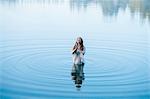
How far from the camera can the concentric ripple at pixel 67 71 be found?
16078 mm

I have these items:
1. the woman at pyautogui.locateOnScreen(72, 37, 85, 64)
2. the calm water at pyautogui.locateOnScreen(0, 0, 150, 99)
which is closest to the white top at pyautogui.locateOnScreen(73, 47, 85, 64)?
the woman at pyautogui.locateOnScreen(72, 37, 85, 64)

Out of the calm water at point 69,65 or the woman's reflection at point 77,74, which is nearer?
the calm water at point 69,65

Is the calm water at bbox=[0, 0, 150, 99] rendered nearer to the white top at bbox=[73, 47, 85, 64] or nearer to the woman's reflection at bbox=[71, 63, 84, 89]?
the woman's reflection at bbox=[71, 63, 84, 89]

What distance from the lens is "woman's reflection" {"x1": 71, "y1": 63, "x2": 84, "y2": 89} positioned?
57.6 feet

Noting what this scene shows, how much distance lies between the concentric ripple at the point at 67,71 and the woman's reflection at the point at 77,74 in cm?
18

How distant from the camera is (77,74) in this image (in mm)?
18609

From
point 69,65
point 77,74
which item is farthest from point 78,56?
point 77,74

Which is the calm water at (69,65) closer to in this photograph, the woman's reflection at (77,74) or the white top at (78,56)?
the woman's reflection at (77,74)

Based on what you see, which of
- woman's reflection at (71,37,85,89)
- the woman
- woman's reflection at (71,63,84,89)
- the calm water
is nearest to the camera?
the calm water

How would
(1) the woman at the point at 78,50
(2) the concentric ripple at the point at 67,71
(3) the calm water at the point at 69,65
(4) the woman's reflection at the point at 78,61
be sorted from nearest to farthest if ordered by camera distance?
(2) the concentric ripple at the point at 67,71 → (3) the calm water at the point at 69,65 → (4) the woman's reflection at the point at 78,61 → (1) the woman at the point at 78,50

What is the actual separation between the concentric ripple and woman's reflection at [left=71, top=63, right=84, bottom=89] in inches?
6.9

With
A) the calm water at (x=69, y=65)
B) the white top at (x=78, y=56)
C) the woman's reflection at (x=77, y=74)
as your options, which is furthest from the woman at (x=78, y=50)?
the calm water at (x=69, y=65)

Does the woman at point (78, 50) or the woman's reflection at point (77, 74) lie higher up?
the woman at point (78, 50)

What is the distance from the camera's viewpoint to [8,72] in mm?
18594
